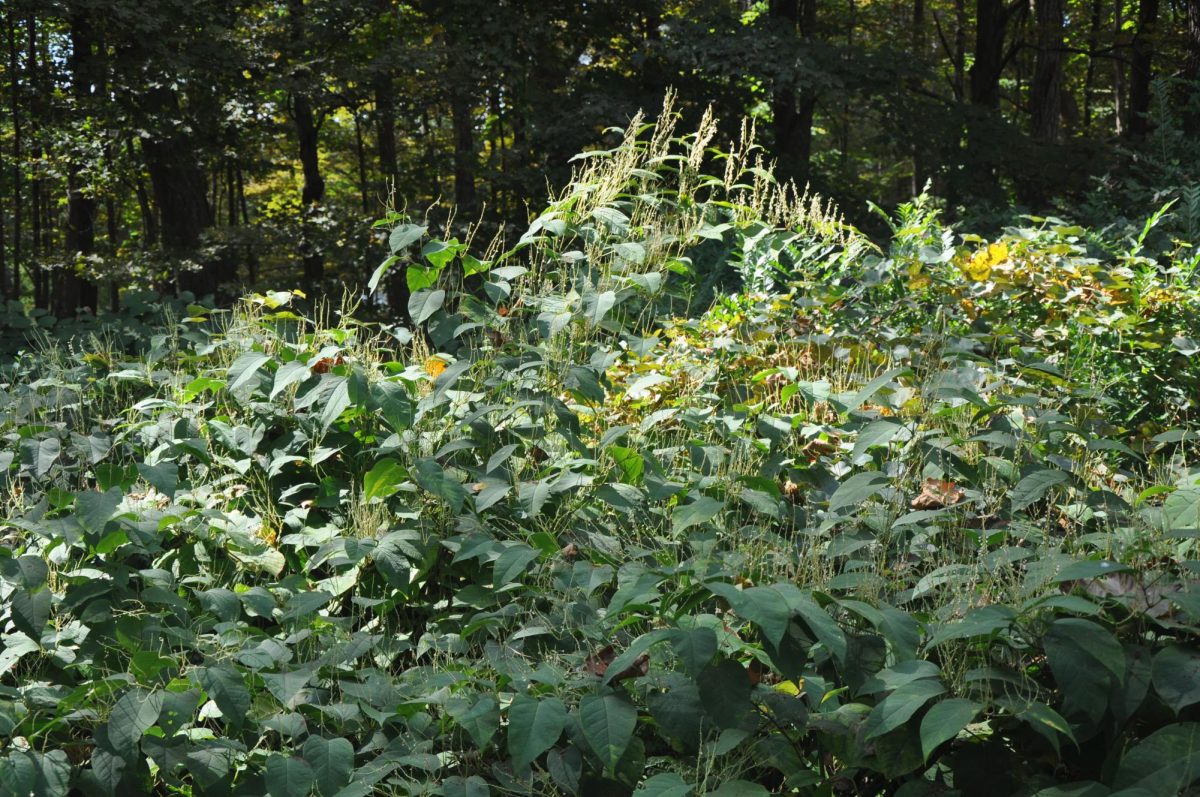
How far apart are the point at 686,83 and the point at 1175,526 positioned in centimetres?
806

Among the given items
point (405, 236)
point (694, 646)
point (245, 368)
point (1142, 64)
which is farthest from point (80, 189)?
point (1142, 64)

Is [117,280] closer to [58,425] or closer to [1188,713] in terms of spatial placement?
[58,425]

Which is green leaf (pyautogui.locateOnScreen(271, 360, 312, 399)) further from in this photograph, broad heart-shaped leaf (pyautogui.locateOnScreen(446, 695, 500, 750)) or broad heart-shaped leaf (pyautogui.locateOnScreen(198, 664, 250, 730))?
broad heart-shaped leaf (pyautogui.locateOnScreen(446, 695, 500, 750))

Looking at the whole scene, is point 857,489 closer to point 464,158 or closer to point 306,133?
point 464,158

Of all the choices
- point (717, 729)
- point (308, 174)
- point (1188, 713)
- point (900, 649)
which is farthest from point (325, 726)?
point (308, 174)

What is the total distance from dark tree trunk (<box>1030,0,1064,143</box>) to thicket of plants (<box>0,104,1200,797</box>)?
8.56 meters

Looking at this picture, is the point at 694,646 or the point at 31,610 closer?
the point at 694,646

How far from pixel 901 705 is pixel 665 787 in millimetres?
400

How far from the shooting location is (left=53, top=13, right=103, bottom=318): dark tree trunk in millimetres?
8430

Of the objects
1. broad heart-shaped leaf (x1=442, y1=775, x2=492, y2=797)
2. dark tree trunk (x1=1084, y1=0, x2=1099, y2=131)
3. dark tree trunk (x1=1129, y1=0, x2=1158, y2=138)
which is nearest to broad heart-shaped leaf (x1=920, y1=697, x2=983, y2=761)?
broad heart-shaped leaf (x1=442, y1=775, x2=492, y2=797)

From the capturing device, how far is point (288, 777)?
5.96ft

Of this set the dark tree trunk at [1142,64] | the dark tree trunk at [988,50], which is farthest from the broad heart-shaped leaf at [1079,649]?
the dark tree trunk at [988,50]

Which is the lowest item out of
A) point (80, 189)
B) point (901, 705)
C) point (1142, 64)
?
point (901, 705)

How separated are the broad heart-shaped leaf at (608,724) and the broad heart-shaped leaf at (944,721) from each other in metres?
0.48
